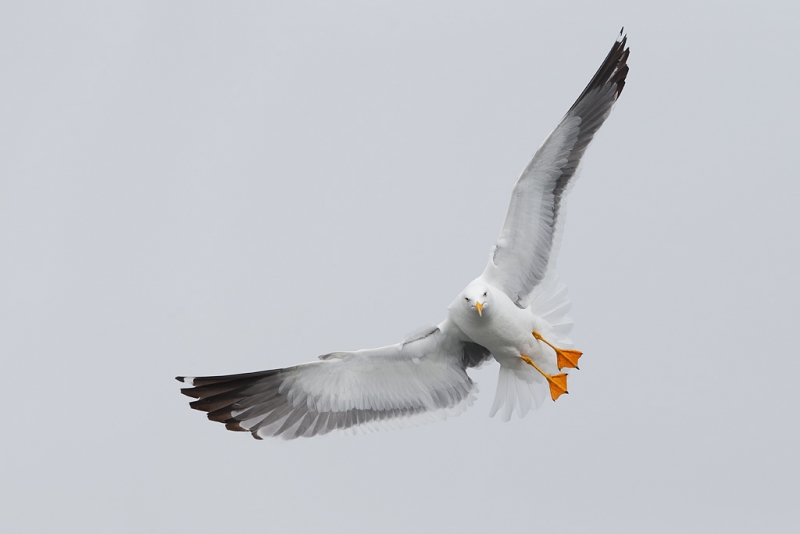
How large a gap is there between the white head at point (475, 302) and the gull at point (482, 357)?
0.03m

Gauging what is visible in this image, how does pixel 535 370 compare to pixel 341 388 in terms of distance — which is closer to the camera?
pixel 341 388

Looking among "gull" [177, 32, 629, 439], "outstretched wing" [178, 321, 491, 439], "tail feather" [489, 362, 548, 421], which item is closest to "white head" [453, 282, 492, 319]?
"gull" [177, 32, 629, 439]

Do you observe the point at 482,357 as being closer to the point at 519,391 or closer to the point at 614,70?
the point at 519,391

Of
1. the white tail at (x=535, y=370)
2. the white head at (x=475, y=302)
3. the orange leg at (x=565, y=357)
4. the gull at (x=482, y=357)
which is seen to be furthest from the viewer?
the white tail at (x=535, y=370)

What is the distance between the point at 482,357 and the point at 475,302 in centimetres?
130

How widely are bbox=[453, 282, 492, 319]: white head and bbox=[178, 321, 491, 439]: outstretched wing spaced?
0.42m

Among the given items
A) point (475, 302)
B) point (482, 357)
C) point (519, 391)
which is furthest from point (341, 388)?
point (519, 391)

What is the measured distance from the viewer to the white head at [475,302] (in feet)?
31.9

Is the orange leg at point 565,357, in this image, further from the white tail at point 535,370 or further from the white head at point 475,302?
the white head at point 475,302

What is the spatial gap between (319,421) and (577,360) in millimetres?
2631

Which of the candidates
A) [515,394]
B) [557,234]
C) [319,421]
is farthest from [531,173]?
[319,421]

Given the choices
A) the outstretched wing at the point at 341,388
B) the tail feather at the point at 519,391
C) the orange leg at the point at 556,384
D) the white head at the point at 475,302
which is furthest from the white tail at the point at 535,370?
the white head at the point at 475,302

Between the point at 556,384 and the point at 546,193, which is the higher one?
the point at 546,193

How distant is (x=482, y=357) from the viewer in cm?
1086
